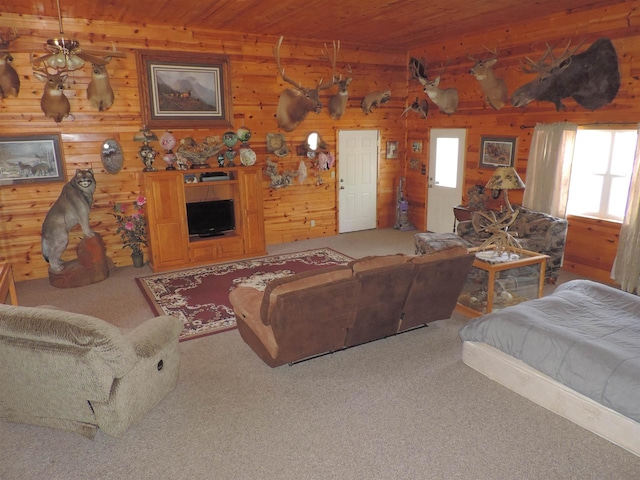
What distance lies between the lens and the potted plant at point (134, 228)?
6.82m

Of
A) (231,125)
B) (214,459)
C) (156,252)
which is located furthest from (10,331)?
(231,125)

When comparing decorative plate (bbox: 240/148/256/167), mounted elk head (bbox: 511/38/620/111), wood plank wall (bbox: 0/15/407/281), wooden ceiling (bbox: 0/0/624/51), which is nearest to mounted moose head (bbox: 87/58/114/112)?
wood plank wall (bbox: 0/15/407/281)

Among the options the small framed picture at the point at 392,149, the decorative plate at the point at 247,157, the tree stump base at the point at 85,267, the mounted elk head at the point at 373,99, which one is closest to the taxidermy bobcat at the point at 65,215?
the tree stump base at the point at 85,267

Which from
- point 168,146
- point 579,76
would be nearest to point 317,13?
point 168,146

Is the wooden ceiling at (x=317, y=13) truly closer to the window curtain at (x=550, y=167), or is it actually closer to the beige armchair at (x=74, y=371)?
the window curtain at (x=550, y=167)

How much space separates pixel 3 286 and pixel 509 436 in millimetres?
4383

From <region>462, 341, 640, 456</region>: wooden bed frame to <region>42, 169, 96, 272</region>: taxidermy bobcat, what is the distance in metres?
5.15

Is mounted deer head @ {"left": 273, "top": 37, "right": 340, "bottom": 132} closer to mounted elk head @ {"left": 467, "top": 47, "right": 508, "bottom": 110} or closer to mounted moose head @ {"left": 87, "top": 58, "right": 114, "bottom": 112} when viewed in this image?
mounted elk head @ {"left": 467, "top": 47, "right": 508, "bottom": 110}

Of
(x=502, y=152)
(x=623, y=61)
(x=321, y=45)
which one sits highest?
(x=321, y=45)

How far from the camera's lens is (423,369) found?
12.8ft

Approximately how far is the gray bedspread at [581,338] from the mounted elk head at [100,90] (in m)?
5.60

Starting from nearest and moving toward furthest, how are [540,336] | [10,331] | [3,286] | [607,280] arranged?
[10,331] → [540,336] → [3,286] → [607,280]

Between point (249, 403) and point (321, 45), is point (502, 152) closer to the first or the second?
point (321, 45)

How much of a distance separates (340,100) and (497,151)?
2.81 meters
